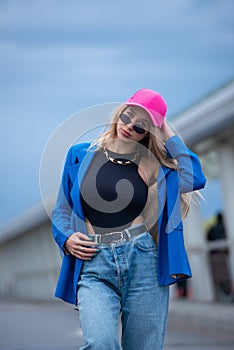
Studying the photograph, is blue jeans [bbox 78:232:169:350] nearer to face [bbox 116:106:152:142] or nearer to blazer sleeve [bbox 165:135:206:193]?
blazer sleeve [bbox 165:135:206:193]

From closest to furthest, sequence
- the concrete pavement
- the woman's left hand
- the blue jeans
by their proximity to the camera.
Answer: the blue jeans → the woman's left hand → the concrete pavement

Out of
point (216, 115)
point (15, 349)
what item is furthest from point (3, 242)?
point (15, 349)

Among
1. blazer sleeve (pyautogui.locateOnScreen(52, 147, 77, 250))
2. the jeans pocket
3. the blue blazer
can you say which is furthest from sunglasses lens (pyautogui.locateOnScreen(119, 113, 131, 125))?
the jeans pocket

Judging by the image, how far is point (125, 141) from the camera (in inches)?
172

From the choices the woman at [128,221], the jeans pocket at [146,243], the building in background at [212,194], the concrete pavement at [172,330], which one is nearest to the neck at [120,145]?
the woman at [128,221]

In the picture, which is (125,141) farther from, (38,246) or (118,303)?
(38,246)

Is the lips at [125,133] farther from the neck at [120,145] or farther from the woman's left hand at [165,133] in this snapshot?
the woman's left hand at [165,133]

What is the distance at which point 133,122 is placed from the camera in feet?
14.1

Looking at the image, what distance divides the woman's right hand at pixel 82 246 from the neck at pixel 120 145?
474 mm

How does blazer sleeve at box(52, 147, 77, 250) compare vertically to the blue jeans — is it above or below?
above

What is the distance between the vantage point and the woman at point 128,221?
414cm

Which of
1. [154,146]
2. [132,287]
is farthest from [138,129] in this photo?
[132,287]

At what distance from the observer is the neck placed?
14.4ft

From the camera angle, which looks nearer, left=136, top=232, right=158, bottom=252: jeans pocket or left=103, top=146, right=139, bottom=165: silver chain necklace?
left=136, top=232, right=158, bottom=252: jeans pocket
